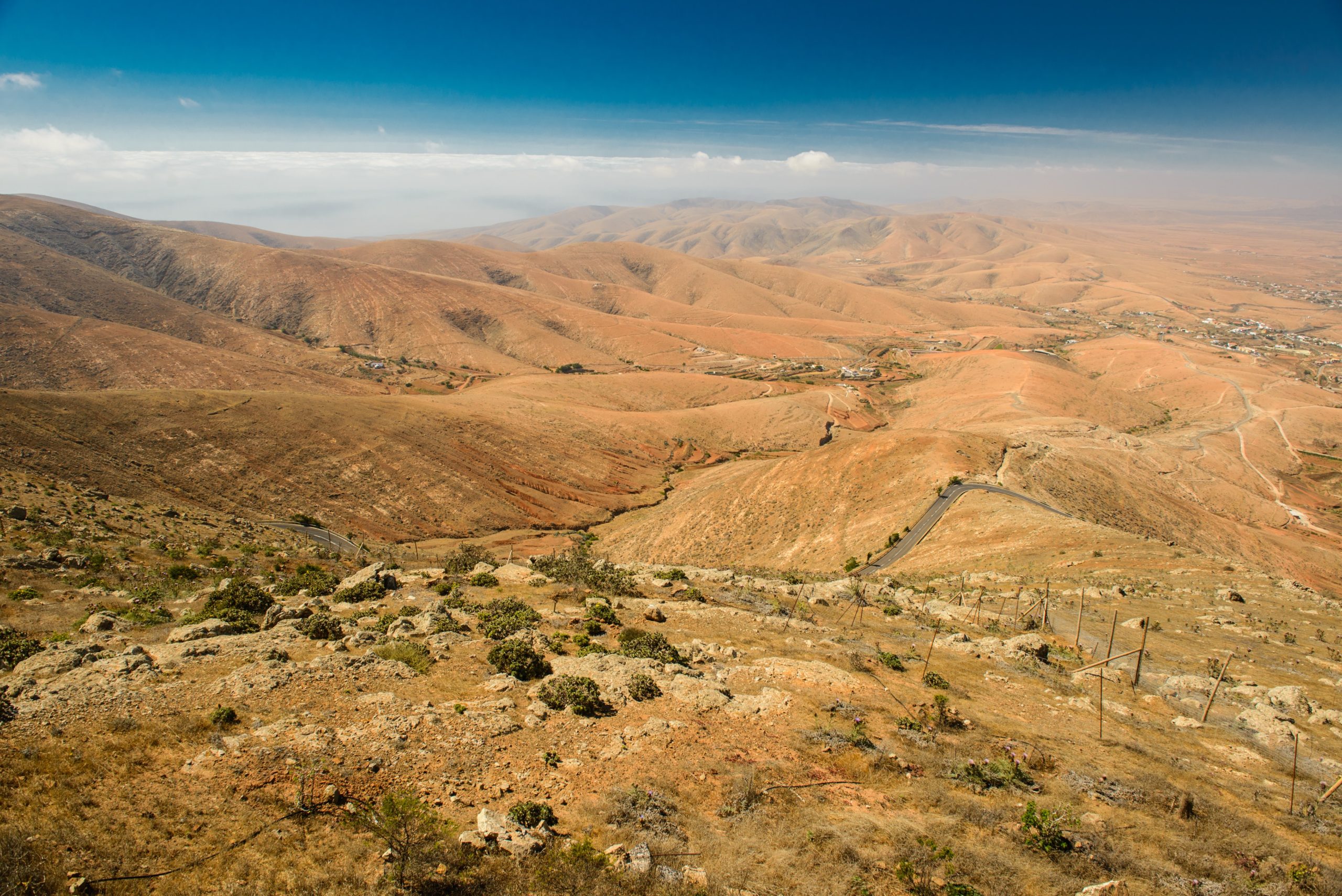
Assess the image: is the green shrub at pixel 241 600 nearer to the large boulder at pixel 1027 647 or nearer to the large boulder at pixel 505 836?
the large boulder at pixel 505 836

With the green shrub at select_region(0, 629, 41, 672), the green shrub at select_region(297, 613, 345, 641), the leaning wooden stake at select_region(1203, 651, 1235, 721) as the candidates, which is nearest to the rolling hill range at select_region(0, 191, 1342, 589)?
the leaning wooden stake at select_region(1203, 651, 1235, 721)

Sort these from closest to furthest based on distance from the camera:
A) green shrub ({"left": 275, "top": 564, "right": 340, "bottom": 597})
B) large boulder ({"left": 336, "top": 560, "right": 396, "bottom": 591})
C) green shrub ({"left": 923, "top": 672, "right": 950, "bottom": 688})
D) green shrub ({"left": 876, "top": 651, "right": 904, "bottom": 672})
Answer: green shrub ({"left": 923, "top": 672, "right": 950, "bottom": 688}) → green shrub ({"left": 876, "top": 651, "right": 904, "bottom": 672}) → green shrub ({"left": 275, "top": 564, "right": 340, "bottom": 597}) → large boulder ({"left": 336, "top": 560, "right": 396, "bottom": 591})

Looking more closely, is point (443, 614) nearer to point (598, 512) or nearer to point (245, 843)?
point (245, 843)

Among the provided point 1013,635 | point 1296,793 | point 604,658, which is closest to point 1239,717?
point 1296,793

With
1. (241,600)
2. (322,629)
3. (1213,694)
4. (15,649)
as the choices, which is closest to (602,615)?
(322,629)

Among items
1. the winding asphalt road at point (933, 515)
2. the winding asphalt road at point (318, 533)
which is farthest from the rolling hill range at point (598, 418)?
the winding asphalt road at point (318, 533)

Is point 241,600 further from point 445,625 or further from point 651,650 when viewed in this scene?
point 651,650

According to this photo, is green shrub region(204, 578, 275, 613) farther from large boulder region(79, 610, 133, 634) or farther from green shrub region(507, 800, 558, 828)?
green shrub region(507, 800, 558, 828)
